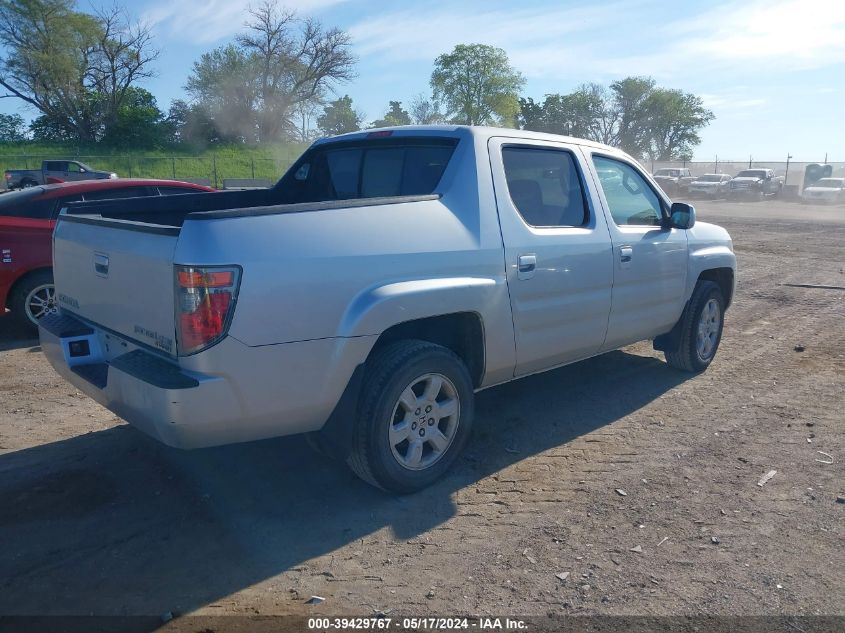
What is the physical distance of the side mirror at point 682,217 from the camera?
5543 mm

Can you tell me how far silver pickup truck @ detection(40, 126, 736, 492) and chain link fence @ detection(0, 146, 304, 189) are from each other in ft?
111

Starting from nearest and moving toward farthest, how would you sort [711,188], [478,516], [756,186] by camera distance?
[478,516] → [756,186] → [711,188]

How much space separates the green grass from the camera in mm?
40125

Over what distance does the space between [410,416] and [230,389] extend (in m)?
1.08

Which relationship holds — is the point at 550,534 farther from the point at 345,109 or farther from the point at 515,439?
the point at 345,109

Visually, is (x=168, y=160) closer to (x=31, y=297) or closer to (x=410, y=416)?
(x=31, y=297)

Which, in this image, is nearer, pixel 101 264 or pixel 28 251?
pixel 101 264

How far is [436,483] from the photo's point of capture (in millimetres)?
4125

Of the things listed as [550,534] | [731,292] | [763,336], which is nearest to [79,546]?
[550,534]

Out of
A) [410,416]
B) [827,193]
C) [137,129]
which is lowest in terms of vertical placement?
[410,416]

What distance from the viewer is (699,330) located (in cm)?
613

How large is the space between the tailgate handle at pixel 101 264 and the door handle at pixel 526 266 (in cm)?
226

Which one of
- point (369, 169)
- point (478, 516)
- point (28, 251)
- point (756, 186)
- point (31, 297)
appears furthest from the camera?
point (756, 186)

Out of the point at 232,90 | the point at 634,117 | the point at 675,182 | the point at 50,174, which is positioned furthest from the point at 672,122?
the point at 50,174
